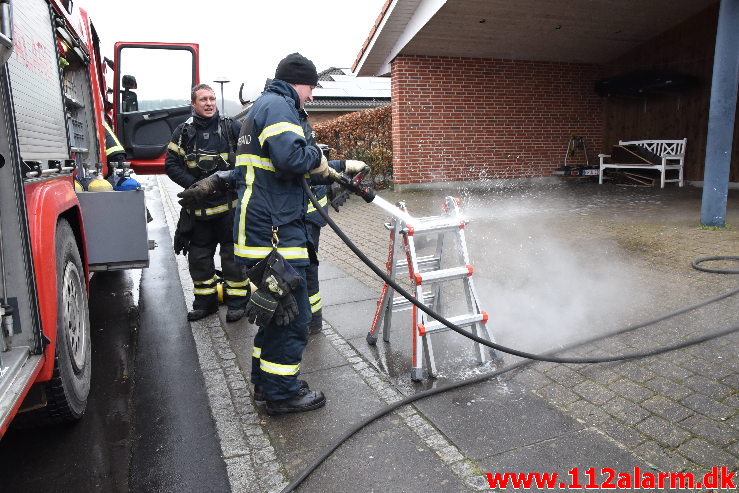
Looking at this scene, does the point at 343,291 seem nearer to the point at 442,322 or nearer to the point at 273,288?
the point at 442,322

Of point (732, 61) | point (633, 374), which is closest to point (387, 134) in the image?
point (732, 61)

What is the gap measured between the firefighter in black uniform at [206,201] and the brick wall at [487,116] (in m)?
7.64

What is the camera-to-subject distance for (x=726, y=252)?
233 inches

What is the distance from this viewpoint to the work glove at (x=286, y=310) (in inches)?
112

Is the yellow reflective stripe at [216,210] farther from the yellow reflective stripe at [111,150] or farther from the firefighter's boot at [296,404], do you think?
the firefighter's boot at [296,404]

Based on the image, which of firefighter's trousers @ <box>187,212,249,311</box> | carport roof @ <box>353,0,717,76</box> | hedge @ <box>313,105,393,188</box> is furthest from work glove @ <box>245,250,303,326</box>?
hedge @ <box>313,105,393,188</box>

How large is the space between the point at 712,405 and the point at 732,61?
19.0 feet

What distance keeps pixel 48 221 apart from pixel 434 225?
207 cm

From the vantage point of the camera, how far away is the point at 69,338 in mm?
2916

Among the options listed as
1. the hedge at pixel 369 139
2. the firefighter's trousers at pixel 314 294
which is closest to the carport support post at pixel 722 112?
the firefighter's trousers at pixel 314 294

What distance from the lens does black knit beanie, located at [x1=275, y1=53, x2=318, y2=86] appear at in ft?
9.97

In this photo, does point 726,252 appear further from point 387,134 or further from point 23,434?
point 387,134

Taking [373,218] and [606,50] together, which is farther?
[606,50]

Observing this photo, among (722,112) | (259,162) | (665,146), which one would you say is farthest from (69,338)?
(665,146)
